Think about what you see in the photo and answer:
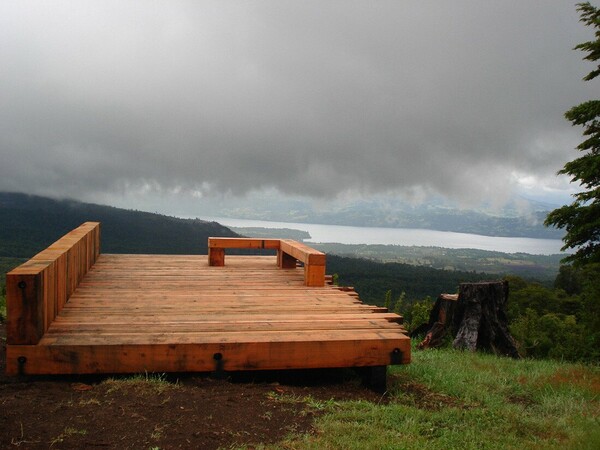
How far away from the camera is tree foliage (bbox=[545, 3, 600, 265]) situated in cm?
1015

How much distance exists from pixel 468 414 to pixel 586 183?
854 centimetres

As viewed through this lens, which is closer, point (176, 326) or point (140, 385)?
point (140, 385)

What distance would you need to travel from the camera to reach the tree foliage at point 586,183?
33.3 ft

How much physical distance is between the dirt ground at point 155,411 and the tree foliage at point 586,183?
809 cm

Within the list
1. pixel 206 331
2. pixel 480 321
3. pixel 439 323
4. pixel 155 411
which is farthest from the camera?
pixel 439 323

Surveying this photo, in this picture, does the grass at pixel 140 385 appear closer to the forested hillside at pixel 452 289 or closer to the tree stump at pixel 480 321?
the forested hillside at pixel 452 289

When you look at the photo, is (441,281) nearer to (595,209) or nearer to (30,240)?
(595,209)

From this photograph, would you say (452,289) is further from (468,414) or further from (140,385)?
(140,385)

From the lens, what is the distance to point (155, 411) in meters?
3.44

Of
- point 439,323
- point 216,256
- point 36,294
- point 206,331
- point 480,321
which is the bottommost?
point 439,323

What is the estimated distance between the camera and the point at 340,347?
4.28 meters

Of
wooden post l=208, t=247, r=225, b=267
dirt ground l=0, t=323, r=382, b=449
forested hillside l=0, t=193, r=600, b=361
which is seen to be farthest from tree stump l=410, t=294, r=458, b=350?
dirt ground l=0, t=323, r=382, b=449

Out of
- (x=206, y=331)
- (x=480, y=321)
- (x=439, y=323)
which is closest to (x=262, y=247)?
(x=439, y=323)

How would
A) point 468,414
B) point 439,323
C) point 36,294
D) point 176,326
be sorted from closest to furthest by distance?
point 468,414 < point 36,294 < point 176,326 < point 439,323
